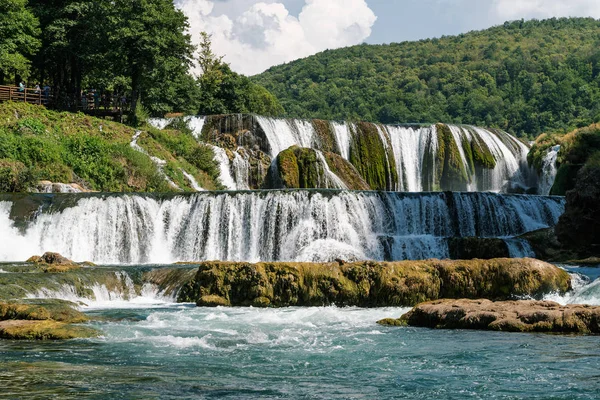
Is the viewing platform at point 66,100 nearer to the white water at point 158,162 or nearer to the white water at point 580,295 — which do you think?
Result: the white water at point 158,162

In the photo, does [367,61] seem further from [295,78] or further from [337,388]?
[337,388]

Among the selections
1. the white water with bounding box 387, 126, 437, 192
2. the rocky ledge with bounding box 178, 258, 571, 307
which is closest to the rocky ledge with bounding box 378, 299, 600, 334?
the rocky ledge with bounding box 178, 258, 571, 307

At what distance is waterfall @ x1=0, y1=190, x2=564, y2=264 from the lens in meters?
26.8

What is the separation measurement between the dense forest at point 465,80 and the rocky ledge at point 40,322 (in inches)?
2905

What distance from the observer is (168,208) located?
28.1m

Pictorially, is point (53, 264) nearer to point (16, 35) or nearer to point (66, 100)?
point (66, 100)

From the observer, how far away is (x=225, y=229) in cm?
2773

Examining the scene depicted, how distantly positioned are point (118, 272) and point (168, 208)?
819 cm

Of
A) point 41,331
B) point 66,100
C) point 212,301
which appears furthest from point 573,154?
point 41,331

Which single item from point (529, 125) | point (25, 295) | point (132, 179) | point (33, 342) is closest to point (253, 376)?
point (33, 342)

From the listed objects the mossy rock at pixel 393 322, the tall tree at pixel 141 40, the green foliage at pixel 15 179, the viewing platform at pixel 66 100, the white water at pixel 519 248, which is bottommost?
the mossy rock at pixel 393 322

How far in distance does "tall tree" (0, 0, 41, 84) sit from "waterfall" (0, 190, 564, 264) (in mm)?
16501

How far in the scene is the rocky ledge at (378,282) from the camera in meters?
16.7

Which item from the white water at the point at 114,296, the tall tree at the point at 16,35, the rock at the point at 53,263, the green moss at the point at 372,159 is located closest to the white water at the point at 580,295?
the white water at the point at 114,296
